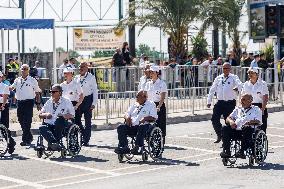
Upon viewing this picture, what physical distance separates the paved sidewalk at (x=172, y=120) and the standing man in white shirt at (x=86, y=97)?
3.74 meters

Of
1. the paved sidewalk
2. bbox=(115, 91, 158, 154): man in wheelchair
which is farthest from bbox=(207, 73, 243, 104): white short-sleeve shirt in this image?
the paved sidewalk

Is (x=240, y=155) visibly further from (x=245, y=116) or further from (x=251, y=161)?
(x=245, y=116)

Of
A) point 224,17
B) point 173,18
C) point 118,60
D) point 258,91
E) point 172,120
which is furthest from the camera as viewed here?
point 224,17

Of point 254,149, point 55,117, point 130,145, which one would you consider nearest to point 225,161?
point 254,149

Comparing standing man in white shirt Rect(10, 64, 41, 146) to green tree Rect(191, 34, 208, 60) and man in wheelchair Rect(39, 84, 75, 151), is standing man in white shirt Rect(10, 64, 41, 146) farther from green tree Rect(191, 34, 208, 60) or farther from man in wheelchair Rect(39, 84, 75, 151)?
green tree Rect(191, 34, 208, 60)

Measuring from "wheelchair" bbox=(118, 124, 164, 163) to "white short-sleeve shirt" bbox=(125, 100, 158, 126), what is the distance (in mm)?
246

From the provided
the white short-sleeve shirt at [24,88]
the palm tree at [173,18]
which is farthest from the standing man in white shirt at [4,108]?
the palm tree at [173,18]

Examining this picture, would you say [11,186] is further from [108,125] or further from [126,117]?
[108,125]

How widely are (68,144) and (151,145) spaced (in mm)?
1757

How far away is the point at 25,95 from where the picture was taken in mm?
18938

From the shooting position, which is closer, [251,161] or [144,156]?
[251,161]

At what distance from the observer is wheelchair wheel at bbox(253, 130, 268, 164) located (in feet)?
49.0

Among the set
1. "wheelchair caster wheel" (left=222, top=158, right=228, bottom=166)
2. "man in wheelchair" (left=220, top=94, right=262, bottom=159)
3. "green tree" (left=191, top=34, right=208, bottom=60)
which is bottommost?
"wheelchair caster wheel" (left=222, top=158, right=228, bottom=166)

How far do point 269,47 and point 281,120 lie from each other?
19.2 meters
